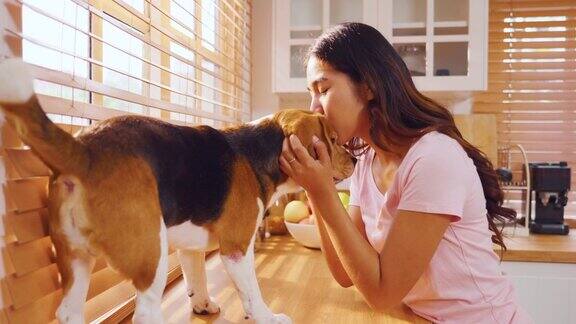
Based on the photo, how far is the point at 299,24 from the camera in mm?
2051

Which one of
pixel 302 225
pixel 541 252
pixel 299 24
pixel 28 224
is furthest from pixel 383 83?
pixel 299 24

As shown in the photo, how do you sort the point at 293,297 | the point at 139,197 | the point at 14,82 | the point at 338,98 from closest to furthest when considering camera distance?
1. the point at 14,82
2. the point at 139,197
3. the point at 338,98
4. the point at 293,297

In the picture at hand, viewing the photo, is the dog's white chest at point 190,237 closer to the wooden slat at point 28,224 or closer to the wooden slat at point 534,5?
the wooden slat at point 28,224

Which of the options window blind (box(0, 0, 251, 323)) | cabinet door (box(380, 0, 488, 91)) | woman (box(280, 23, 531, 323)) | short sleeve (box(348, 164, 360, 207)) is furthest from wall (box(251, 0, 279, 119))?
woman (box(280, 23, 531, 323))

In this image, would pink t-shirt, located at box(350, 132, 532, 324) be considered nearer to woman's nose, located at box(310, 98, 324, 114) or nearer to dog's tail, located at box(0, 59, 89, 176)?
woman's nose, located at box(310, 98, 324, 114)

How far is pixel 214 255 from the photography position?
151 centimetres

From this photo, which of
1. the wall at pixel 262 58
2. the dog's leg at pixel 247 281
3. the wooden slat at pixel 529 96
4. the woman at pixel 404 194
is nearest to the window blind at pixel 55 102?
the dog's leg at pixel 247 281

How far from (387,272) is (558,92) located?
180 cm

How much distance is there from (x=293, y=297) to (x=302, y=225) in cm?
51

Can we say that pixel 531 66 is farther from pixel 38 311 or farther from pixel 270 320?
pixel 38 311

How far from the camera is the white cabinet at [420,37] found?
76.5 inches

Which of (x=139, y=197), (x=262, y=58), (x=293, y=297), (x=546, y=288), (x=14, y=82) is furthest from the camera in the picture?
(x=262, y=58)

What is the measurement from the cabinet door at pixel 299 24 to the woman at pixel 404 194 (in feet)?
3.40

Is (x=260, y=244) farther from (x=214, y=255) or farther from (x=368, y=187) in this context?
(x=368, y=187)
